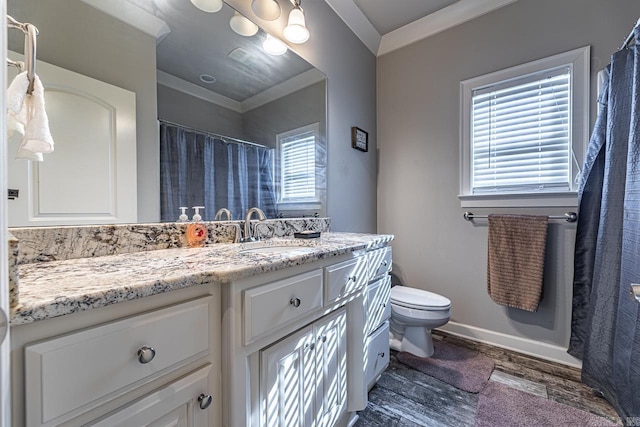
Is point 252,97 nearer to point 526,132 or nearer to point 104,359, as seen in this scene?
point 104,359

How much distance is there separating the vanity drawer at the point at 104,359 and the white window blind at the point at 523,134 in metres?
2.12

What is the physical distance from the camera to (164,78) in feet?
3.53

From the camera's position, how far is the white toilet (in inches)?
65.4

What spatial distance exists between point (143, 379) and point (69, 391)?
12cm

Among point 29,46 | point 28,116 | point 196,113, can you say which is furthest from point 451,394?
point 29,46

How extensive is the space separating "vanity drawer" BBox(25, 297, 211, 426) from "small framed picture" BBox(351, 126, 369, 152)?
1793mm

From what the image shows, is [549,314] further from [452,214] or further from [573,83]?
[573,83]

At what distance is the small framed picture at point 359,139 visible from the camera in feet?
6.95

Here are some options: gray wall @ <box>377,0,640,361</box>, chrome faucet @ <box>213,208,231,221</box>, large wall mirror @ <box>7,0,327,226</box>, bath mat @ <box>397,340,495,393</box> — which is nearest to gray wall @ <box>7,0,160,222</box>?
large wall mirror @ <box>7,0,327,226</box>

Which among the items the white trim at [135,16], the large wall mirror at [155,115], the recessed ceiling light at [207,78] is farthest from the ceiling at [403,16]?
the white trim at [135,16]

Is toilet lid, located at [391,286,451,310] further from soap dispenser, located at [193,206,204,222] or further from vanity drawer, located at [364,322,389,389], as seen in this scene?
soap dispenser, located at [193,206,204,222]

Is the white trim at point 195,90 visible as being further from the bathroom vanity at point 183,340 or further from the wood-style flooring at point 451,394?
the wood-style flooring at point 451,394

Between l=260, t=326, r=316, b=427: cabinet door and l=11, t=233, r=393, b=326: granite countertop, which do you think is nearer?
l=11, t=233, r=393, b=326: granite countertop

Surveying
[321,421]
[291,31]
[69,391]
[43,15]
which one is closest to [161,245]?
[69,391]
